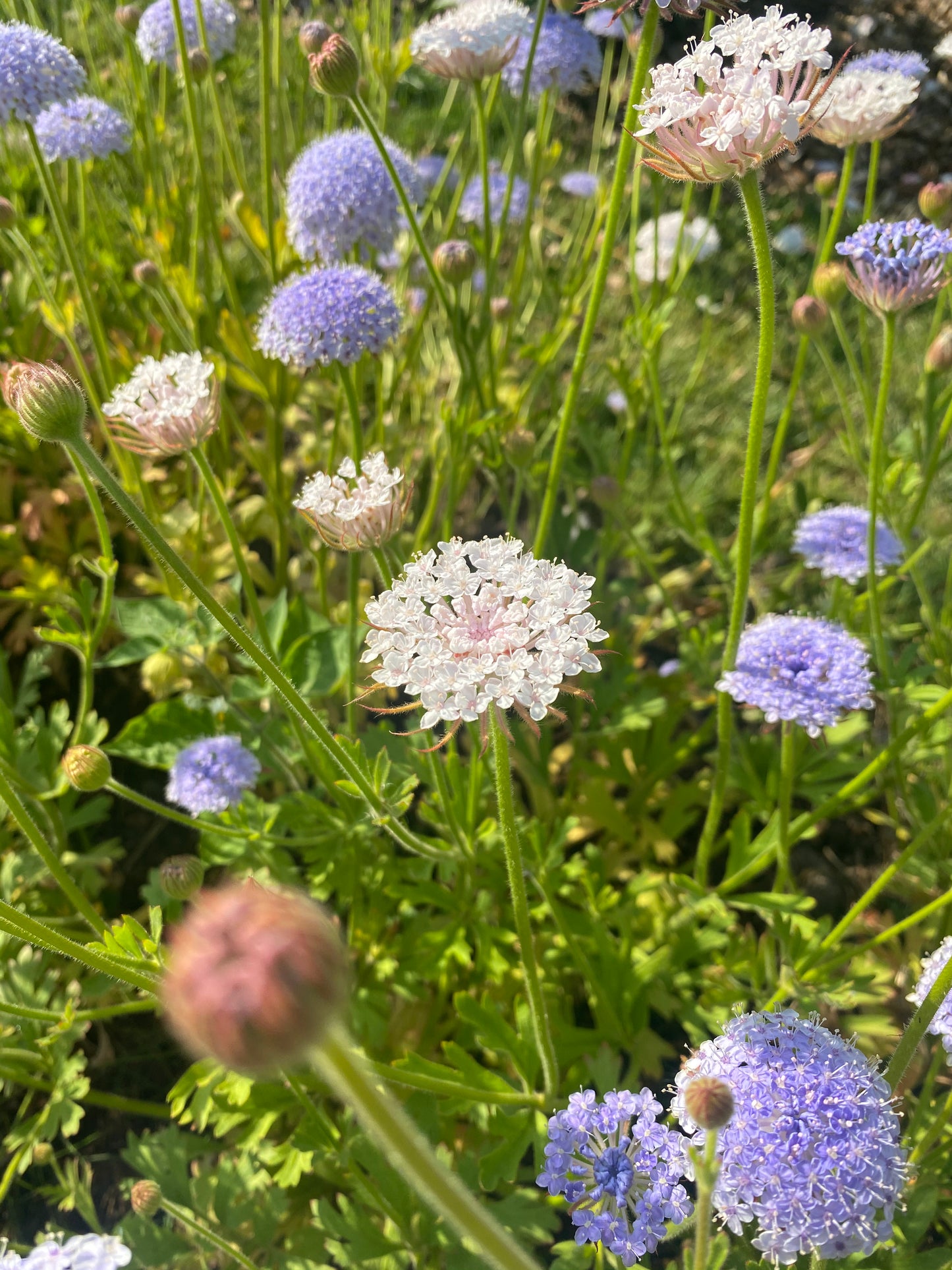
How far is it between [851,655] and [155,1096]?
90.8 inches

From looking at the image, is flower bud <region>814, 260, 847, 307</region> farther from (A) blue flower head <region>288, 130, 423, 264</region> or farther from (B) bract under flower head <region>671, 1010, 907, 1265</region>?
(B) bract under flower head <region>671, 1010, 907, 1265</region>

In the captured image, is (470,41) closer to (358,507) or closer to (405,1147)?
(358,507)

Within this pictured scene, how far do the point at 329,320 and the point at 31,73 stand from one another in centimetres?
104

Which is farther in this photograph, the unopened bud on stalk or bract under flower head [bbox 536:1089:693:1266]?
the unopened bud on stalk

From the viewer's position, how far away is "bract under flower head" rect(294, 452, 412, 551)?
160cm

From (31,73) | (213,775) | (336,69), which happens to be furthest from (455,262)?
(213,775)

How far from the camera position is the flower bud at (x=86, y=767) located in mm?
1738

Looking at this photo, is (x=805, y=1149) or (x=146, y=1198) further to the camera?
(x=146, y=1198)

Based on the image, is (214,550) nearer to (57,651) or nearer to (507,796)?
(57,651)

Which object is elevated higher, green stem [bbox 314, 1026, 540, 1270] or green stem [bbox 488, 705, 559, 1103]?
green stem [bbox 314, 1026, 540, 1270]

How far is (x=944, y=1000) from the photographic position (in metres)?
1.42

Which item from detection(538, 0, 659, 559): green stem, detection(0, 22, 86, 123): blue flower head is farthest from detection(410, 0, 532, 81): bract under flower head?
detection(0, 22, 86, 123): blue flower head

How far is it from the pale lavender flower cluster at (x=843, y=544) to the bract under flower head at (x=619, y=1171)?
157 centimetres

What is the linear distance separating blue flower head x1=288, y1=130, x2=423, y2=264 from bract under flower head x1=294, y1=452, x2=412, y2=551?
1.12 m
